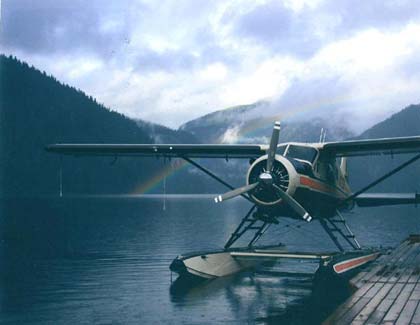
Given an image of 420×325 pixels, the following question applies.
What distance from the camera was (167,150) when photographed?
17.7 metres

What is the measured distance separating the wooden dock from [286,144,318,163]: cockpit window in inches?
133

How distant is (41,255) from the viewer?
26.2 m

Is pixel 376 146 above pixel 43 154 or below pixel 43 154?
below

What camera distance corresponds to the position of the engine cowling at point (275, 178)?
14.3 meters

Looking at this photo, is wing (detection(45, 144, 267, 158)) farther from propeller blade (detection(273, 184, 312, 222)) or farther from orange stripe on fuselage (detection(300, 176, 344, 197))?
propeller blade (detection(273, 184, 312, 222))

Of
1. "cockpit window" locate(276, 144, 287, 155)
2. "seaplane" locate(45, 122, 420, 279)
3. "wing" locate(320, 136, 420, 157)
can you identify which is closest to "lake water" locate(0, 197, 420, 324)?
"seaplane" locate(45, 122, 420, 279)

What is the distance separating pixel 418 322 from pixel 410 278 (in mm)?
4271

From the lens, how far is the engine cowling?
14.3 m

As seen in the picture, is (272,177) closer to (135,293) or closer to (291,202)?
(291,202)

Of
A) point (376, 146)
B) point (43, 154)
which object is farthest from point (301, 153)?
point (43, 154)

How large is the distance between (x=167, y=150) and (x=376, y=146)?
6360 millimetres

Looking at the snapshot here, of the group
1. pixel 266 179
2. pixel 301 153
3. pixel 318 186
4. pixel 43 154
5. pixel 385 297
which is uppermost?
pixel 43 154

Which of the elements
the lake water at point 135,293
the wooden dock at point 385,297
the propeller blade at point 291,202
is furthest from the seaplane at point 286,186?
the wooden dock at point 385,297

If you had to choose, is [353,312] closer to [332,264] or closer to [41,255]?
[332,264]
